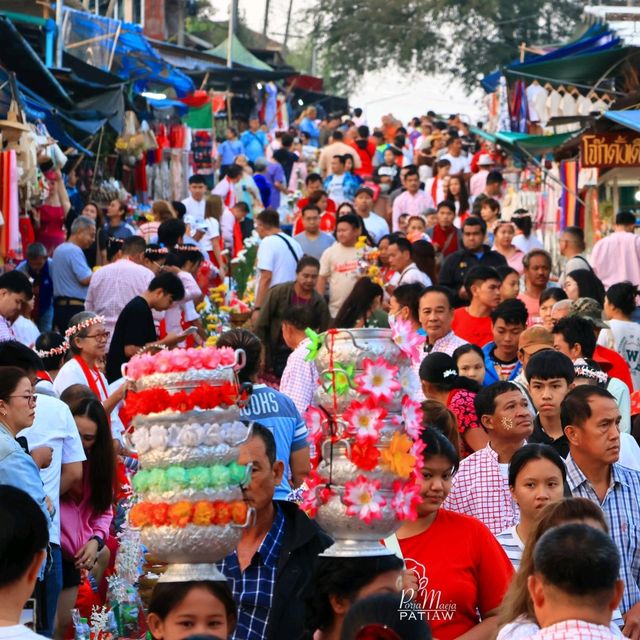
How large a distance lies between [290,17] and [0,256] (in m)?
56.8

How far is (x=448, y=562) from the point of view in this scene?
5688 millimetres

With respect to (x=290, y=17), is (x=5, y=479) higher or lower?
lower

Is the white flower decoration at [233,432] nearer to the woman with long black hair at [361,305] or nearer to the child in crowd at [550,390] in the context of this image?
the child in crowd at [550,390]

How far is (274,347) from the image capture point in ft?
39.5

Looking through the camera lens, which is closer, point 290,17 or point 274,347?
point 274,347

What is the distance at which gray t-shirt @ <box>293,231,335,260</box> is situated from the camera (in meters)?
15.9

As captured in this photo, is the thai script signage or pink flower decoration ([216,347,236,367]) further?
the thai script signage

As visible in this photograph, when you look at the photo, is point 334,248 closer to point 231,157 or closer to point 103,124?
point 103,124

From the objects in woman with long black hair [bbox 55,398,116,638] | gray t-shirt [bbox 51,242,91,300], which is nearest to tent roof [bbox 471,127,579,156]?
gray t-shirt [bbox 51,242,91,300]

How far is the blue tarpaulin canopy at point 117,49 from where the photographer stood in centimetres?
2342

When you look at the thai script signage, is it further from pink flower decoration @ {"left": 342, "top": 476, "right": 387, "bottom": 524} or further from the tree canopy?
the tree canopy

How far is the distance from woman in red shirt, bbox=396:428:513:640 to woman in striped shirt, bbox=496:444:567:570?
353mm

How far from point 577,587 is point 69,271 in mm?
11403

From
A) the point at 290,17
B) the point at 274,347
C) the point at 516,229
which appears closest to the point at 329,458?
the point at 274,347
